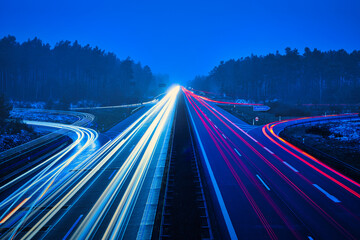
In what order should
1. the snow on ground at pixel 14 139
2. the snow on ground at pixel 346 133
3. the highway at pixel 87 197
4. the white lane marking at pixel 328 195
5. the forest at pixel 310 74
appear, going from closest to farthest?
the highway at pixel 87 197, the white lane marking at pixel 328 195, the snow on ground at pixel 14 139, the snow on ground at pixel 346 133, the forest at pixel 310 74

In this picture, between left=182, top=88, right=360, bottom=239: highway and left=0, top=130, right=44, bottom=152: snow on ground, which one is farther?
left=0, top=130, right=44, bottom=152: snow on ground

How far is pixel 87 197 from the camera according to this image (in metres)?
13.2

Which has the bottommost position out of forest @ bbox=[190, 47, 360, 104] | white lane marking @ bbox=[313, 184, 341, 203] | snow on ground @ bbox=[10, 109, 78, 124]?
white lane marking @ bbox=[313, 184, 341, 203]

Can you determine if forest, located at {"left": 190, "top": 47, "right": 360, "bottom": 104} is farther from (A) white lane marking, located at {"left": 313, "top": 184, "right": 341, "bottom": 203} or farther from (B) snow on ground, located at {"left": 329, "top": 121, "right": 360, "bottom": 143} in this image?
(A) white lane marking, located at {"left": 313, "top": 184, "right": 341, "bottom": 203}

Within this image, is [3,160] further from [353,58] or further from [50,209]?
[353,58]

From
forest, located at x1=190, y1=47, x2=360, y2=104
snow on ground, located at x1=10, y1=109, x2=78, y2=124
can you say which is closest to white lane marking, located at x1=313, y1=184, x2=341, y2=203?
snow on ground, located at x1=10, y1=109, x2=78, y2=124

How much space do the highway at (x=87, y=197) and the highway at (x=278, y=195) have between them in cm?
437

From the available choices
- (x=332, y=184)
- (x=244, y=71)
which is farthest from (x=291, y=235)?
(x=244, y=71)

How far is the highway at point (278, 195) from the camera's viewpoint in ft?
34.0

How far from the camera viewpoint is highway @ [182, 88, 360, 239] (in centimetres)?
1036

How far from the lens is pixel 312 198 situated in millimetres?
13070

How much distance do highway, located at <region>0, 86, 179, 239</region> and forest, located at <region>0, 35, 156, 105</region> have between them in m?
52.7

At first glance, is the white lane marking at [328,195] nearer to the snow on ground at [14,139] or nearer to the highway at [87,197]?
the highway at [87,197]

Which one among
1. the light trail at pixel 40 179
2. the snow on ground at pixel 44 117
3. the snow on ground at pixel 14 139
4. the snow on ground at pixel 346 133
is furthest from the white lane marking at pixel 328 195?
the snow on ground at pixel 44 117
